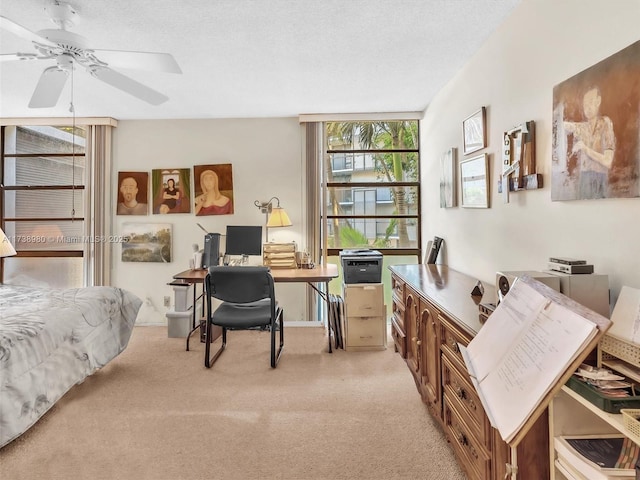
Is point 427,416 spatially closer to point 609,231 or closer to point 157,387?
point 609,231

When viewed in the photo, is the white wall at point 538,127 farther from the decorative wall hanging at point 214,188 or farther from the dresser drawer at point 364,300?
the decorative wall hanging at point 214,188

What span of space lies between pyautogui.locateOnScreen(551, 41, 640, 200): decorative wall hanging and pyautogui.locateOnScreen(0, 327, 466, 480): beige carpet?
4.90ft

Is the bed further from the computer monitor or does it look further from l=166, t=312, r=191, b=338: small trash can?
the computer monitor

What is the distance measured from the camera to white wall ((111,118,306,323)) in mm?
4012

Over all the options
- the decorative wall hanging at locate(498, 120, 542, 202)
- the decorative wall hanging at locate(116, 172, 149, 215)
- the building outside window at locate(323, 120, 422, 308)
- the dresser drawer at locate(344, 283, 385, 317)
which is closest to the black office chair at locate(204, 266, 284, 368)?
the dresser drawer at locate(344, 283, 385, 317)

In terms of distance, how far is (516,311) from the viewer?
0.98 m

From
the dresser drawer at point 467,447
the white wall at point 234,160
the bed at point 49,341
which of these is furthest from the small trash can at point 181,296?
the dresser drawer at point 467,447

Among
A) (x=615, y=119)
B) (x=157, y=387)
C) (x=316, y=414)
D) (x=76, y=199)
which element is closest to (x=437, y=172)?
(x=615, y=119)

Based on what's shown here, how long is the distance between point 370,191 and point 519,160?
7.29 feet

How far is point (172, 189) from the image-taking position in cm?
404

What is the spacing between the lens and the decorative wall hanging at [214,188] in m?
4.02

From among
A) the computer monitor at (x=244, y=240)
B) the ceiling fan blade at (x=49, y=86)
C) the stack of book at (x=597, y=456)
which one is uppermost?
the ceiling fan blade at (x=49, y=86)

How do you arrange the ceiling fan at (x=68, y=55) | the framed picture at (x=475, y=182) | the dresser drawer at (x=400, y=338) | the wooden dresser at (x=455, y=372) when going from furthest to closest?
1. the dresser drawer at (x=400, y=338)
2. the framed picture at (x=475, y=182)
3. the ceiling fan at (x=68, y=55)
4. the wooden dresser at (x=455, y=372)

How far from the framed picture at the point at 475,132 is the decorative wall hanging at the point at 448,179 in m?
0.25
